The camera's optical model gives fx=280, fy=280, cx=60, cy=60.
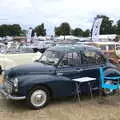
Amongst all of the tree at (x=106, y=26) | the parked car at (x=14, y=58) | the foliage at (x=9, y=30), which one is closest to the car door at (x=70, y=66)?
the parked car at (x=14, y=58)

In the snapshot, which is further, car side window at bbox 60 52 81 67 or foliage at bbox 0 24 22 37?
foliage at bbox 0 24 22 37

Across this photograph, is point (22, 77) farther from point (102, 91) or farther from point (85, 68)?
point (102, 91)

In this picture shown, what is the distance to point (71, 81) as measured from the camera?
8227mm

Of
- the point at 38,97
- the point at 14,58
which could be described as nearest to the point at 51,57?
the point at 38,97

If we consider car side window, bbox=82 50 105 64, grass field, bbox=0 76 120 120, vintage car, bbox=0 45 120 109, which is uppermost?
car side window, bbox=82 50 105 64

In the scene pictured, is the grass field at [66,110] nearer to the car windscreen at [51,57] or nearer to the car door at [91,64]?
the car door at [91,64]

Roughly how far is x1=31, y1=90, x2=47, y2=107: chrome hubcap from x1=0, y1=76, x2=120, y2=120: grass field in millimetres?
195

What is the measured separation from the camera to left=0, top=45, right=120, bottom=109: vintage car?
7598 mm

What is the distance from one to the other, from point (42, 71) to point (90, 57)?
1815 millimetres

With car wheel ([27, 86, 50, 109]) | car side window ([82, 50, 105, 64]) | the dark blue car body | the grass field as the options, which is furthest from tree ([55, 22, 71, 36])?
car wheel ([27, 86, 50, 109])

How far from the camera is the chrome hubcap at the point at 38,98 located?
770 cm

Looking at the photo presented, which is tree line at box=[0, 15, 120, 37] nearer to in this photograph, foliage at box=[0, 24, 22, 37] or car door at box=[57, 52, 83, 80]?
foliage at box=[0, 24, 22, 37]

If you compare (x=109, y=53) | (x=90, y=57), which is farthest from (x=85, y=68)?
(x=109, y=53)

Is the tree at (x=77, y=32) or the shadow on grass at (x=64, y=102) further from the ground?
the tree at (x=77, y=32)
